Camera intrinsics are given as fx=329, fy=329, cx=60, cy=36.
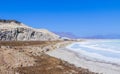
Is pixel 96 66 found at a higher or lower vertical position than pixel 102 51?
lower

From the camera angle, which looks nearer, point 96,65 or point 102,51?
point 96,65

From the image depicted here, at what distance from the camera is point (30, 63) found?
1118 inches

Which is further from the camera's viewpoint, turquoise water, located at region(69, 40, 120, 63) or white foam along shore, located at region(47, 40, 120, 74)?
turquoise water, located at region(69, 40, 120, 63)

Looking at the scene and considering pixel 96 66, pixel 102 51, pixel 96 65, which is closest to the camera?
pixel 96 66

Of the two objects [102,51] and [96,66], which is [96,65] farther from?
[102,51]

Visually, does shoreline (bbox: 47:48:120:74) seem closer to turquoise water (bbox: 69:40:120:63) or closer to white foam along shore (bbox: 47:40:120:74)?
white foam along shore (bbox: 47:40:120:74)

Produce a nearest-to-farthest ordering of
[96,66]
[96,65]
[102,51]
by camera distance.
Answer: [96,66], [96,65], [102,51]

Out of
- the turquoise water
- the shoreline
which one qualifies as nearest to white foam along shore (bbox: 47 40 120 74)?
the shoreline

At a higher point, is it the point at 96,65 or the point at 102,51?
the point at 102,51

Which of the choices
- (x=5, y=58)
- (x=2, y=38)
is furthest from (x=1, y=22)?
(x=5, y=58)

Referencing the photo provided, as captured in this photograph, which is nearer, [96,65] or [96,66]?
[96,66]

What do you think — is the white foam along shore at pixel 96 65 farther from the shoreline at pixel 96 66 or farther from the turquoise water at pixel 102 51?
the turquoise water at pixel 102 51

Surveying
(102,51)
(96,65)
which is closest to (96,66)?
(96,65)

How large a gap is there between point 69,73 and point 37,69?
3058 mm
